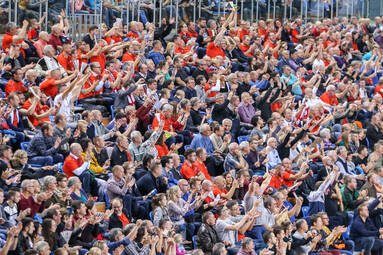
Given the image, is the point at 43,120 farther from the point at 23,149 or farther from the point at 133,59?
the point at 133,59

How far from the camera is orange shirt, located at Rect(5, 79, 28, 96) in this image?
1389 centimetres

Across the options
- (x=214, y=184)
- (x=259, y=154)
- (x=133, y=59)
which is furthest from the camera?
(x=133, y=59)

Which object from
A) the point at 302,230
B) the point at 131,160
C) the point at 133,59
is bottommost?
the point at 302,230

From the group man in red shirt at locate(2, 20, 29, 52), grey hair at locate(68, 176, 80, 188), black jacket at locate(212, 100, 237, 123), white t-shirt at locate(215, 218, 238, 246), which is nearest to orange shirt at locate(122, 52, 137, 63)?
black jacket at locate(212, 100, 237, 123)

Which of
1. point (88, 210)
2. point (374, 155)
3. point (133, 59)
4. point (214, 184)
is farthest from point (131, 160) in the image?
point (374, 155)

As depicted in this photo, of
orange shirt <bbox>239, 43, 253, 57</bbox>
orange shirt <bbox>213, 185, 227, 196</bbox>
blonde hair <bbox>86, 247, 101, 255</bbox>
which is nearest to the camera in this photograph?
blonde hair <bbox>86, 247, 101, 255</bbox>

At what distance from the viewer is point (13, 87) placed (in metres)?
13.9

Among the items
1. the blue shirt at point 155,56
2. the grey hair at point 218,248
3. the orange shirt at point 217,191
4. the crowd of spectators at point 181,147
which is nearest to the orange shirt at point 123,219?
the crowd of spectators at point 181,147

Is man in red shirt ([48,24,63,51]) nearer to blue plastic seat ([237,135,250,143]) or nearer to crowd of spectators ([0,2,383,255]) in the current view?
crowd of spectators ([0,2,383,255])

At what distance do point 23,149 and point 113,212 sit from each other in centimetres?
168

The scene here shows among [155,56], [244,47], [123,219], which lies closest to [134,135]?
[123,219]

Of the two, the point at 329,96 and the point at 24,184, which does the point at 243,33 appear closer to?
the point at 329,96

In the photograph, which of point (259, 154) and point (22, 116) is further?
point (259, 154)

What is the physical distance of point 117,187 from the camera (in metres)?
12.3
